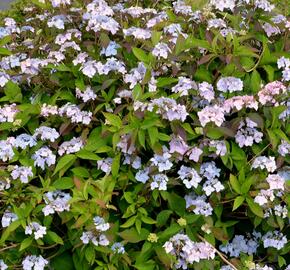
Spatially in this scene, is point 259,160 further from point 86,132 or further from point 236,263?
point 86,132

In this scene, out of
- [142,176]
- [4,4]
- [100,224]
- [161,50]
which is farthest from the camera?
[4,4]

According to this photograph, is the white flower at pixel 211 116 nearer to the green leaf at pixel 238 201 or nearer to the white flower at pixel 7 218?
the green leaf at pixel 238 201

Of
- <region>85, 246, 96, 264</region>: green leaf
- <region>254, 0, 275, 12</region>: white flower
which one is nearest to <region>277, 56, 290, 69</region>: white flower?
<region>254, 0, 275, 12</region>: white flower

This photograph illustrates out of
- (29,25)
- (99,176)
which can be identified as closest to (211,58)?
(99,176)

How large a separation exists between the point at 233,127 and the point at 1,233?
92 centimetres

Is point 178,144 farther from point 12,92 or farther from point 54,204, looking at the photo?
point 12,92

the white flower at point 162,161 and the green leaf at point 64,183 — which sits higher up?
the white flower at point 162,161

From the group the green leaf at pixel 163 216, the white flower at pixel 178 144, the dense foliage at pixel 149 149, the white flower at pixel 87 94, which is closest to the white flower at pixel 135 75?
the dense foliage at pixel 149 149

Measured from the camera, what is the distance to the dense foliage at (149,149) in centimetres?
211

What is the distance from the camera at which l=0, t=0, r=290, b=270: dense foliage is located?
2111mm

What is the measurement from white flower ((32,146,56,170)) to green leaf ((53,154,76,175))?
33 millimetres

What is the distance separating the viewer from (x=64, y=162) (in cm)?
214

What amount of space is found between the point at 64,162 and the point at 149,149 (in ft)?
1.00

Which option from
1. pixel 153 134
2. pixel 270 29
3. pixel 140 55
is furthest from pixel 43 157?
pixel 270 29
